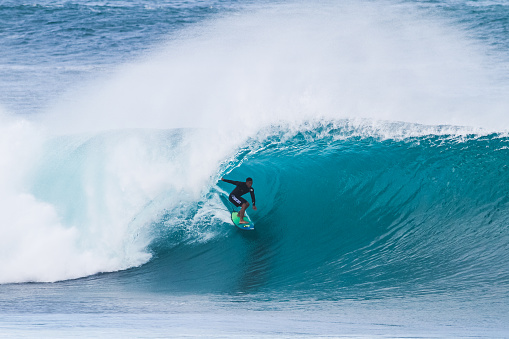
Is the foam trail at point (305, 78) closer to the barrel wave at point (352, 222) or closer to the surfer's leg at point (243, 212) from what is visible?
the barrel wave at point (352, 222)

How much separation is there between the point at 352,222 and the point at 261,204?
182cm

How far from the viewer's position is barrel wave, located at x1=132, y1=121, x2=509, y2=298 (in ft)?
28.6

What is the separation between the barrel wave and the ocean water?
36 millimetres

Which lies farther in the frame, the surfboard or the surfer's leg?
the surfboard

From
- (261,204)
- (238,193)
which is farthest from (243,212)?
(261,204)

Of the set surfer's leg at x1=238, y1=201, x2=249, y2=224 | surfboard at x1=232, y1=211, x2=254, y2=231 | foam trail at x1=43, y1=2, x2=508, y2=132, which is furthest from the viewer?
foam trail at x1=43, y1=2, x2=508, y2=132

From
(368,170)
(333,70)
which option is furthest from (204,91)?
(368,170)

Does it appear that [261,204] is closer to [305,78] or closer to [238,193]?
[238,193]

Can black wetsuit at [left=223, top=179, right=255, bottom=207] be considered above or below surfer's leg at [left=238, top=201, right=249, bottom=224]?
above

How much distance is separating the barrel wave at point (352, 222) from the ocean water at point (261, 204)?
0.04 m

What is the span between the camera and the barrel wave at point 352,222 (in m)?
→ 8.71

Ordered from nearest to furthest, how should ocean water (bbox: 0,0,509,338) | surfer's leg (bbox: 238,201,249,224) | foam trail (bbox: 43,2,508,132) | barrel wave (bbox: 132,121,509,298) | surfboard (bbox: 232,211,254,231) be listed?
ocean water (bbox: 0,0,509,338) → barrel wave (bbox: 132,121,509,298) → surfer's leg (bbox: 238,201,249,224) → surfboard (bbox: 232,211,254,231) → foam trail (bbox: 43,2,508,132)

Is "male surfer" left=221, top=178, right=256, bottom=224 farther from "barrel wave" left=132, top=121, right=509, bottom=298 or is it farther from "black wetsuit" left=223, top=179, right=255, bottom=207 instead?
"barrel wave" left=132, top=121, right=509, bottom=298

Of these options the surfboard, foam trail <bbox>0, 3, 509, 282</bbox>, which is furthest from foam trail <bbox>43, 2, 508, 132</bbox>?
the surfboard
